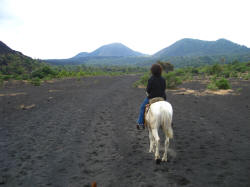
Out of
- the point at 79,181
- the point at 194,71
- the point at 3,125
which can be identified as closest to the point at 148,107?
the point at 79,181

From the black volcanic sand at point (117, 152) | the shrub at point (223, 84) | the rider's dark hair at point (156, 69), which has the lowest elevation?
the black volcanic sand at point (117, 152)

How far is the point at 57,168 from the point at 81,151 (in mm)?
1091

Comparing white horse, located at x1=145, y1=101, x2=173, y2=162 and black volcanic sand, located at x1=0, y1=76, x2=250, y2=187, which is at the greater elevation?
white horse, located at x1=145, y1=101, x2=173, y2=162

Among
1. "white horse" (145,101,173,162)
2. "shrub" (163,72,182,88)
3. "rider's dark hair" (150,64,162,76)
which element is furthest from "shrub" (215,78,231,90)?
"white horse" (145,101,173,162)

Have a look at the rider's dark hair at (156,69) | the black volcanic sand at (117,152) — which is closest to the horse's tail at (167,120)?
the black volcanic sand at (117,152)

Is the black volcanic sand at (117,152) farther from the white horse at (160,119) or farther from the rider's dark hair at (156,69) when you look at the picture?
the rider's dark hair at (156,69)

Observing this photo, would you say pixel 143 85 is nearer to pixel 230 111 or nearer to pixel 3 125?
pixel 230 111

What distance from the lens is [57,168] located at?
4914mm

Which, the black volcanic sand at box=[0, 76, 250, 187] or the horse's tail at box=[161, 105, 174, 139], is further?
the horse's tail at box=[161, 105, 174, 139]

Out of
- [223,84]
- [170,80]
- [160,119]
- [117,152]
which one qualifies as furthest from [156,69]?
[170,80]

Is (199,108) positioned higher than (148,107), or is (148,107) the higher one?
(148,107)

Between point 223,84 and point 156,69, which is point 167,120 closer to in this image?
point 156,69

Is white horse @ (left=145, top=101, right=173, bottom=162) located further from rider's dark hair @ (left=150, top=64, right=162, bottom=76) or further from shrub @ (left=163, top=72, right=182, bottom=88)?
shrub @ (left=163, top=72, right=182, bottom=88)

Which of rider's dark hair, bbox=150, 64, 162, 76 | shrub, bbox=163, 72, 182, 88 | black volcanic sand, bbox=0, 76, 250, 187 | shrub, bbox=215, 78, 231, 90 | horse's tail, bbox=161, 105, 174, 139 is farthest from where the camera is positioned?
shrub, bbox=163, 72, 182, 88
